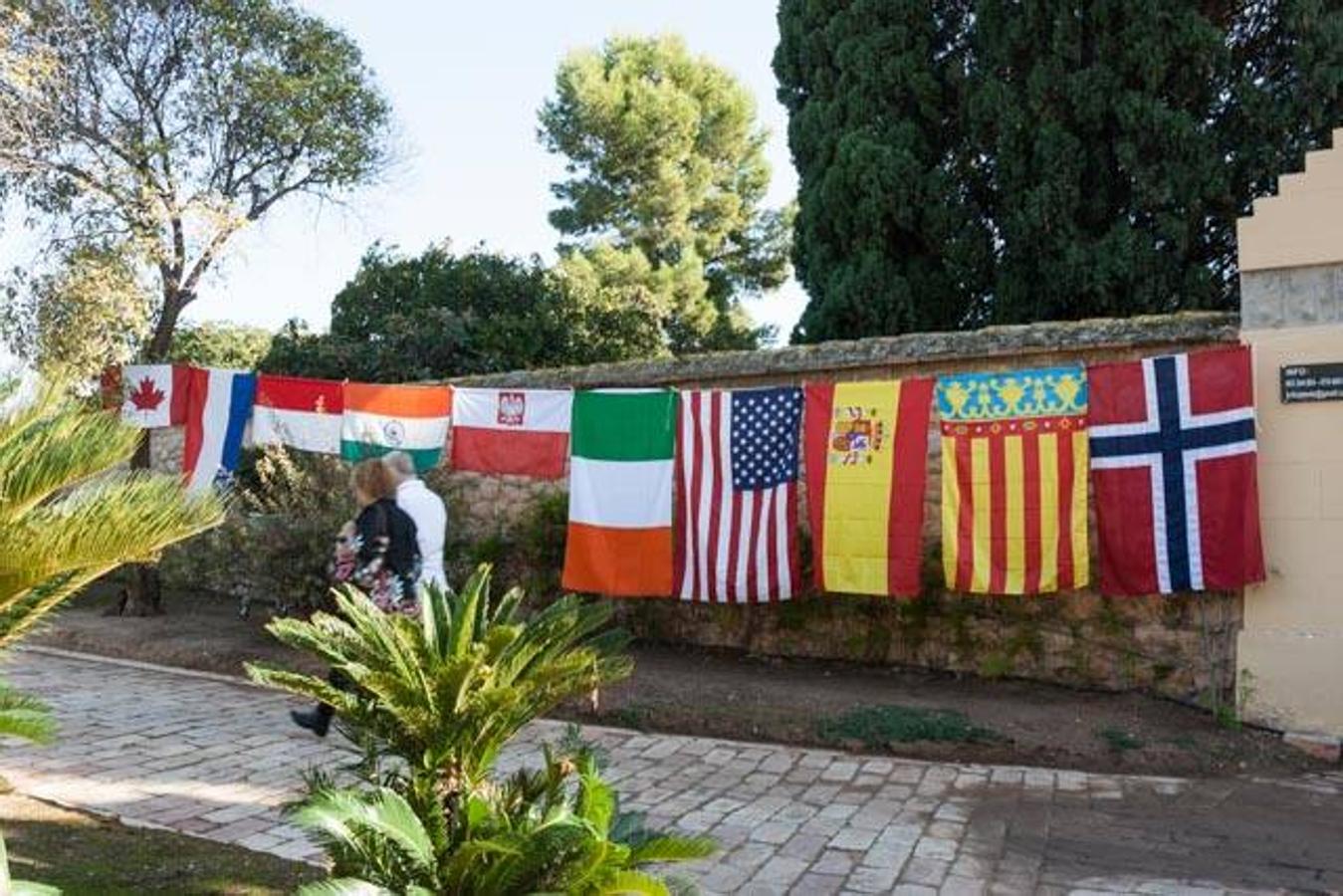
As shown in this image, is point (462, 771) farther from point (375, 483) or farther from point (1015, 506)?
point (1015, 506)

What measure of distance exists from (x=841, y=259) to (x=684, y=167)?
12916mm

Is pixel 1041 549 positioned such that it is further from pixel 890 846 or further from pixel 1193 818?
pixel 890 846

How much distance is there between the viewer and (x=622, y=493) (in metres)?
8.16

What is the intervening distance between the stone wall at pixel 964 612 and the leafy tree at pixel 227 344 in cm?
1018

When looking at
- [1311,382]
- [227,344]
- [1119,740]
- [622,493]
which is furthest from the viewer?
[227,344]

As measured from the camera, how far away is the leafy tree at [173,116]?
9.13 meters

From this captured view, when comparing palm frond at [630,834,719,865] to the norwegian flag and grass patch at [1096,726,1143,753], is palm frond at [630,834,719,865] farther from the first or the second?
the norwegian flag

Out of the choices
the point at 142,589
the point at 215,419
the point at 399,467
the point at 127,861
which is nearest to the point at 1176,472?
the point at 399,467

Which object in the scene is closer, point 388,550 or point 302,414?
point 388,550

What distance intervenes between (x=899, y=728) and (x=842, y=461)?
6.40ft

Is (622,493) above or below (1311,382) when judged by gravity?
below

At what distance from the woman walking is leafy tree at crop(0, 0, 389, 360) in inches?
182

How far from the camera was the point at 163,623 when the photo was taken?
9.66 m

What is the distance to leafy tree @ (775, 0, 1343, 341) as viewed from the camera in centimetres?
1118
